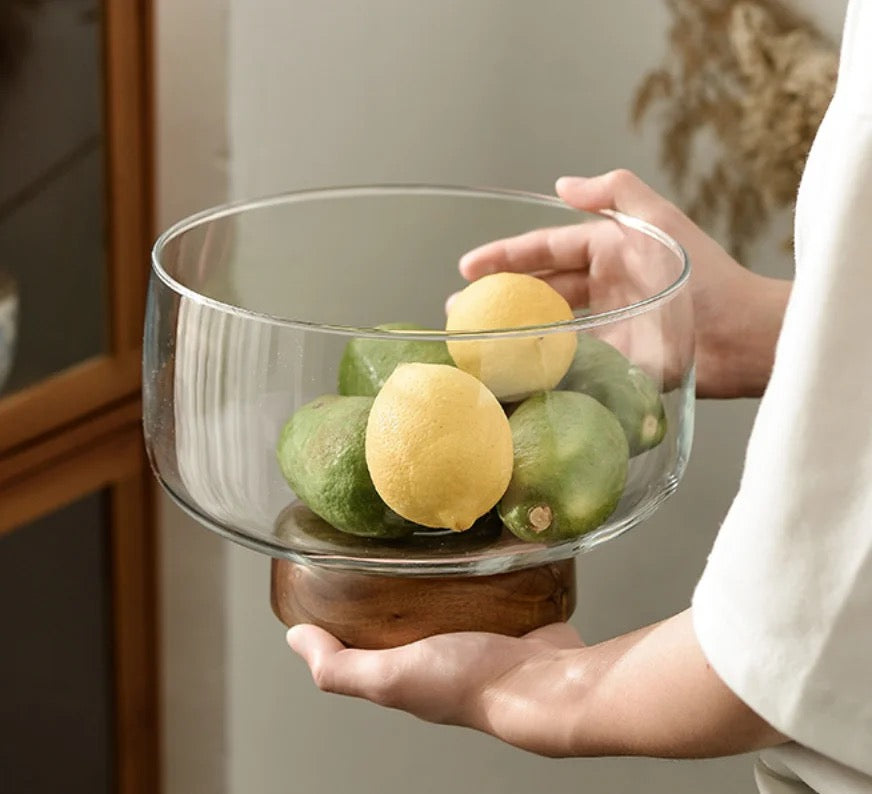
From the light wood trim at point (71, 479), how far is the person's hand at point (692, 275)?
1.97ft

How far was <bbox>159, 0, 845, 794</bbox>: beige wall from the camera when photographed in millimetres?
1262

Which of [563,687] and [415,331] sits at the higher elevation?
[415,331]

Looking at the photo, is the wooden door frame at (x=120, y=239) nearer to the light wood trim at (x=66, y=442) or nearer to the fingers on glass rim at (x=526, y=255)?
the light wood trim at (x=66, y=442)

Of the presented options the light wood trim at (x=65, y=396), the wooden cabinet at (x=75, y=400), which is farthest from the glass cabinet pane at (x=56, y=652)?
the light wood trim at (x=65, y=396)

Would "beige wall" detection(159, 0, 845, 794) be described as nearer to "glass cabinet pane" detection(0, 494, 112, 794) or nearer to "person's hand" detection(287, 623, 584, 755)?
"glass cabinet pane" detection(0, 494, 112, 794)

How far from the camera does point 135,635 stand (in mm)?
1466

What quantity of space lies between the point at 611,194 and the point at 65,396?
646 millimetres

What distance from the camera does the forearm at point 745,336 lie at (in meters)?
0.89

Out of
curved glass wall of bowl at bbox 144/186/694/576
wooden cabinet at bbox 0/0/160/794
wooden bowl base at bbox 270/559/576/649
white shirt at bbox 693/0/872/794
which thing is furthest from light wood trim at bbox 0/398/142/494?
white shirt at bbox 693/0/872/794

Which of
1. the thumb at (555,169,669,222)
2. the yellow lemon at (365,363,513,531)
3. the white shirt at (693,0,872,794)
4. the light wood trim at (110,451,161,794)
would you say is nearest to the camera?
the white shirt at (693,0,872,794)

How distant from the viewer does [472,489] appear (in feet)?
1.97

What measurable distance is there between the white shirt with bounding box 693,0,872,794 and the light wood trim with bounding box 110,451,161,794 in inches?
37.6

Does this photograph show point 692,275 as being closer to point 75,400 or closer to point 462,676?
point 462,676

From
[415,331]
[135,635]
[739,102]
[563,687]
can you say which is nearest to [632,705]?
[563,687]
